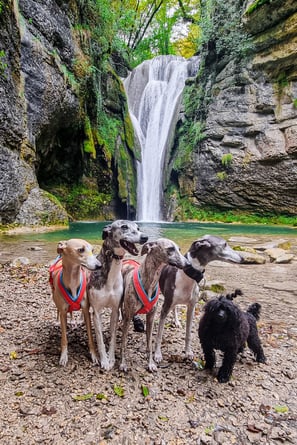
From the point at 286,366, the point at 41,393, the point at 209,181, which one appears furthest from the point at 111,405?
the point at 209,181

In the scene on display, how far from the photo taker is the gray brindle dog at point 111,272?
2.38 metres

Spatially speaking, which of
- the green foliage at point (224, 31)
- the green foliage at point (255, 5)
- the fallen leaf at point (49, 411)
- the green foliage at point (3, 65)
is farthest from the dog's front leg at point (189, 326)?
the green foliage at point (224, 31)

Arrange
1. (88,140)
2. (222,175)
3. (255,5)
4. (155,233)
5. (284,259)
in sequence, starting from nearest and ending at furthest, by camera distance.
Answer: (284,259), (155,233), (255,5), (88,140), (222,175)

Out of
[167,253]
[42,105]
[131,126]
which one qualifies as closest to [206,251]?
[167,253]

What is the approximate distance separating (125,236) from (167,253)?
1.25 ft

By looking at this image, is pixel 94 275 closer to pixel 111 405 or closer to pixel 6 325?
pixel 111 405

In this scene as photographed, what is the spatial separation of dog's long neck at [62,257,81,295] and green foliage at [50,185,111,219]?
57.5 ft

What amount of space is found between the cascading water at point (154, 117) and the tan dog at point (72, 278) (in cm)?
2060

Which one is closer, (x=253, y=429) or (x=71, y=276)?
(x=253, y=429)

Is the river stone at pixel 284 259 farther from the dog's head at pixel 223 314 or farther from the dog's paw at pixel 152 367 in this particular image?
the dog's paw at pixel 152 367

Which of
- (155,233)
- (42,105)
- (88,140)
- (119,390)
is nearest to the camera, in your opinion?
(119,390)

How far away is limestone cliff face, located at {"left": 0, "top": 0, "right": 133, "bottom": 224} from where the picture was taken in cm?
1102

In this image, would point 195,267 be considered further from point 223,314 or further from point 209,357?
point 209,357

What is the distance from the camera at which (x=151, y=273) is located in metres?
2.41
